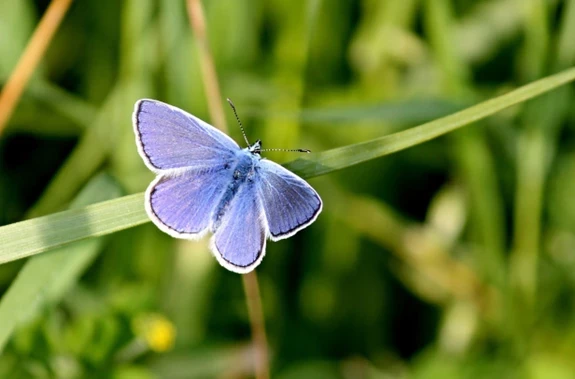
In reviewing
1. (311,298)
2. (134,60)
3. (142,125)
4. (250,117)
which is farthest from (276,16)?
(142,125)

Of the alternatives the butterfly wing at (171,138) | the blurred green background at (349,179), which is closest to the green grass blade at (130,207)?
the butterfly wing at (171,138)

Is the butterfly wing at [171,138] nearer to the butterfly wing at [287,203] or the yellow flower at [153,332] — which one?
the butterfly wing at [287,203]

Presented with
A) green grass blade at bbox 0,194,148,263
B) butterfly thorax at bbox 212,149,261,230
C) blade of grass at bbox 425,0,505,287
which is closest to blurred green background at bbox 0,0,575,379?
blade of grass at bbox 425,0,505,287

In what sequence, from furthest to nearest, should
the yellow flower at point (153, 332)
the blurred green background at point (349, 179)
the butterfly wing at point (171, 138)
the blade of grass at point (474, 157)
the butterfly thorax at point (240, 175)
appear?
1. the blurred green background at point (349, 179)
2. the blade of grass at point (474, 157)
3. the yellow flower at point (153, 332)
4. the butterfly thorax at point (240, 175)
5. the butterfly wing at point (171, 138)

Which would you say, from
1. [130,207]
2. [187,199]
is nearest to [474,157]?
[187,199]

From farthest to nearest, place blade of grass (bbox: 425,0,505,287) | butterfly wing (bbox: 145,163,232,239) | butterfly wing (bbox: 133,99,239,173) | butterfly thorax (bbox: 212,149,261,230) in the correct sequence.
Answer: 1. blade of grass (bbox: 425,0,505,287)
2. butterfly thorax (bbox: 212,149,261,230)
3. butterfly wing (bbox: 133,99,239,173)
4. butterfly wing (bbox: 145,163,232,239)

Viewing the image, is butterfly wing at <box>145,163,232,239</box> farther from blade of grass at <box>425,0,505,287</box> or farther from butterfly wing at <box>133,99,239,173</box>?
blade of grass at <box>425,0,505,287</box>

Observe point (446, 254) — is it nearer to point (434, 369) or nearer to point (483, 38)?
point (434, 369)

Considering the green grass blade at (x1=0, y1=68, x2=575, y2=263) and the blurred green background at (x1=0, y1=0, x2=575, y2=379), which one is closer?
the green grass blade at (x1=0, y1=68, x2=575, y2=263)
